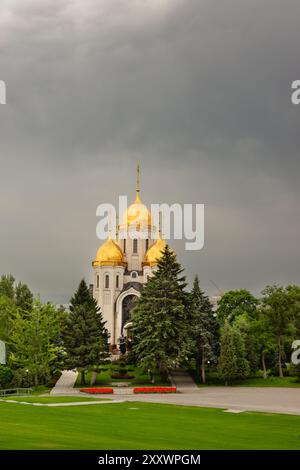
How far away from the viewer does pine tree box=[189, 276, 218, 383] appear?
192 ft

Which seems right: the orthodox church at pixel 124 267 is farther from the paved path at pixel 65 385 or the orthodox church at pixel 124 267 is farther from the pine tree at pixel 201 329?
the pine tree at pixel 201 329

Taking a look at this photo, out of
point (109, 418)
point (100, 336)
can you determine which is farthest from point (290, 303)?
point (109, 418)

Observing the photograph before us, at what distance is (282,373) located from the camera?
61094 mm

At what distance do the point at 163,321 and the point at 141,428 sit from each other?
31.7 metres

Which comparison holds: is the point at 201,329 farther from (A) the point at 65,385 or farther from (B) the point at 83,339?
(A) the point at 65,385

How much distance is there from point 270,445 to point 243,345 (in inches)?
1446

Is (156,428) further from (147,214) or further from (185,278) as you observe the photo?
(147,214)

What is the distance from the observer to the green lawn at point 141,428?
1839cm

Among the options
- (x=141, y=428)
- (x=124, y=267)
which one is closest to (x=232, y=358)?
(x=141, y=428)

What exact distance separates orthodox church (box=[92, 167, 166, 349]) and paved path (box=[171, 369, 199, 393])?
24.1 meters

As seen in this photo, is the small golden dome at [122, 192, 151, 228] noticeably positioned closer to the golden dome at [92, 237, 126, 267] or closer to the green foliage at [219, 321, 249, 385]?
the golden dome at [92, 237, 126, 267]

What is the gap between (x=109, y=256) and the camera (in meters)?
90.2

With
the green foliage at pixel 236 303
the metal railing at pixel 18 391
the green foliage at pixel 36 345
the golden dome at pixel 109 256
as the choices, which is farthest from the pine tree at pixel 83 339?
the golden dome at pixel 109 256

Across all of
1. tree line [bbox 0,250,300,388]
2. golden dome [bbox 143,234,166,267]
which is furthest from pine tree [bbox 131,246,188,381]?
golden dome [bbox 143,234,166,267]
